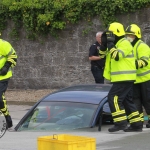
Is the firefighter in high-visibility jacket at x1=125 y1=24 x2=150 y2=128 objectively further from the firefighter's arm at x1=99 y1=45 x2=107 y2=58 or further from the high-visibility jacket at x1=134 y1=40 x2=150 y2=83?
the firefighter's arm at x1=99 y1=45 x2=107 y2=58

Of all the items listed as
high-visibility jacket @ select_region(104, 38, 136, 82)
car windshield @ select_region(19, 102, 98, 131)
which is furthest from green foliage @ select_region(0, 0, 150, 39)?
car windshield @ select_region(19, 102, 98, 131)

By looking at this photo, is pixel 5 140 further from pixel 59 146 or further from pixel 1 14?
pixel 1 14

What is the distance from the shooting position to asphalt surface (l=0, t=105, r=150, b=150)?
838 cm

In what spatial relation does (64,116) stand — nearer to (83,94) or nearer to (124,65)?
(83,94)

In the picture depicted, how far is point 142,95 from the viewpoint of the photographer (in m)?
10.4

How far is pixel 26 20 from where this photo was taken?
18.0 m

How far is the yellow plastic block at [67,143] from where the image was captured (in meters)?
6.67

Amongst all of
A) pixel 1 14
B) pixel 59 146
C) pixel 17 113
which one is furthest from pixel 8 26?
pixel 59 146

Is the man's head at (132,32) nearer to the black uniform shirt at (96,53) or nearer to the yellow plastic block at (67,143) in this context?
the yellow plastic block at (67,143)

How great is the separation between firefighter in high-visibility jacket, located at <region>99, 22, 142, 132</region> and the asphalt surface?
23 cm

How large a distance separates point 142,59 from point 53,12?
7.68m

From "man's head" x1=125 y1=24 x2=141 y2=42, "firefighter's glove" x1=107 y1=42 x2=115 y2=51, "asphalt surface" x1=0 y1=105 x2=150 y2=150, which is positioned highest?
"man's head" x1=125 y1=24 x2=141 y2=42

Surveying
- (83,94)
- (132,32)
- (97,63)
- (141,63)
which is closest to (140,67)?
(141,63)

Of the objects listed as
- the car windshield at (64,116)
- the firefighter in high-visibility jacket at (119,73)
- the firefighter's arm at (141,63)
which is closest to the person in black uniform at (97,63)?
the firefighter's arm at (141,63)
